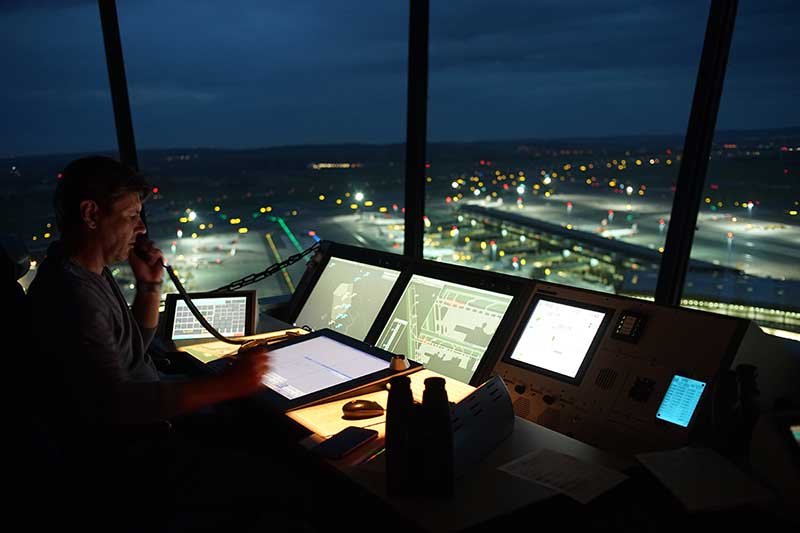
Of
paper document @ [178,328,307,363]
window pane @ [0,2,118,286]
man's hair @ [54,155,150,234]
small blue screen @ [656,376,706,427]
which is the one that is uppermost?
window pane @ [0,2,118,286]

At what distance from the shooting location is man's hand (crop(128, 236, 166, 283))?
6.62 ft

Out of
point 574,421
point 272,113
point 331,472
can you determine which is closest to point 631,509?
point 574,421

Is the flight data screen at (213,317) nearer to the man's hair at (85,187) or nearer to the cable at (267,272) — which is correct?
the cable at (267,272)

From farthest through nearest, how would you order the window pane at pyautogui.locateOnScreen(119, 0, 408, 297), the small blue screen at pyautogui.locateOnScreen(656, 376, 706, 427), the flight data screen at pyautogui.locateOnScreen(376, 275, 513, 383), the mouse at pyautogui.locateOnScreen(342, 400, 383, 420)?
the window pane at pyautogui.locateOnScreen(119, 0, 408, 297)
the flight data screen at pyautogui.locateOnScreen(376, 275, 513, 383)
the mouse at pyautogui.locateOnScreen(342, 400, 383, 420)
the small blue screen at pyautogui.locateOnScreen(656, 376, 706, 427)

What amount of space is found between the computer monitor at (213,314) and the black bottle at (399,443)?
1.42m

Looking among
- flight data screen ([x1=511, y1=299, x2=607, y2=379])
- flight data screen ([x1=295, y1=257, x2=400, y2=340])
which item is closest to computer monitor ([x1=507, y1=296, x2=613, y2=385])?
flight data screen ([x1=511, y1=299, x2=607, y2=379])

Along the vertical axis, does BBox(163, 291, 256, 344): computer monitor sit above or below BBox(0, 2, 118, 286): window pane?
below

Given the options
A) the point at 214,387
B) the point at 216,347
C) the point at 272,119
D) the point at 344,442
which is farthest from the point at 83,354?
the point at 272,119

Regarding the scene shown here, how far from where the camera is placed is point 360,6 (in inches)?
130

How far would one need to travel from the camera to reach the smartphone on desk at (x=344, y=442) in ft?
4.23

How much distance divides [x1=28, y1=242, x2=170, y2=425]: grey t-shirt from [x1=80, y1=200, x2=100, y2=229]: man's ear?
0.39 ft

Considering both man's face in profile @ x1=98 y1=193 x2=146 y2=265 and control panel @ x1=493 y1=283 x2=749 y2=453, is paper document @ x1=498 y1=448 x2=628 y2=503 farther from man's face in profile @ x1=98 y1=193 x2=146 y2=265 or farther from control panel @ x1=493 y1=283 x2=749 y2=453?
man's face in profile @ x1=98 y1=193 x2=146 y2=265

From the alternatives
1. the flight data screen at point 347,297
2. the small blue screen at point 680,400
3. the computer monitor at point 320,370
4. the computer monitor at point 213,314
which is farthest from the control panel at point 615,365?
the computer monitor at point 213,314

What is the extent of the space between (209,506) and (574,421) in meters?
1.07
